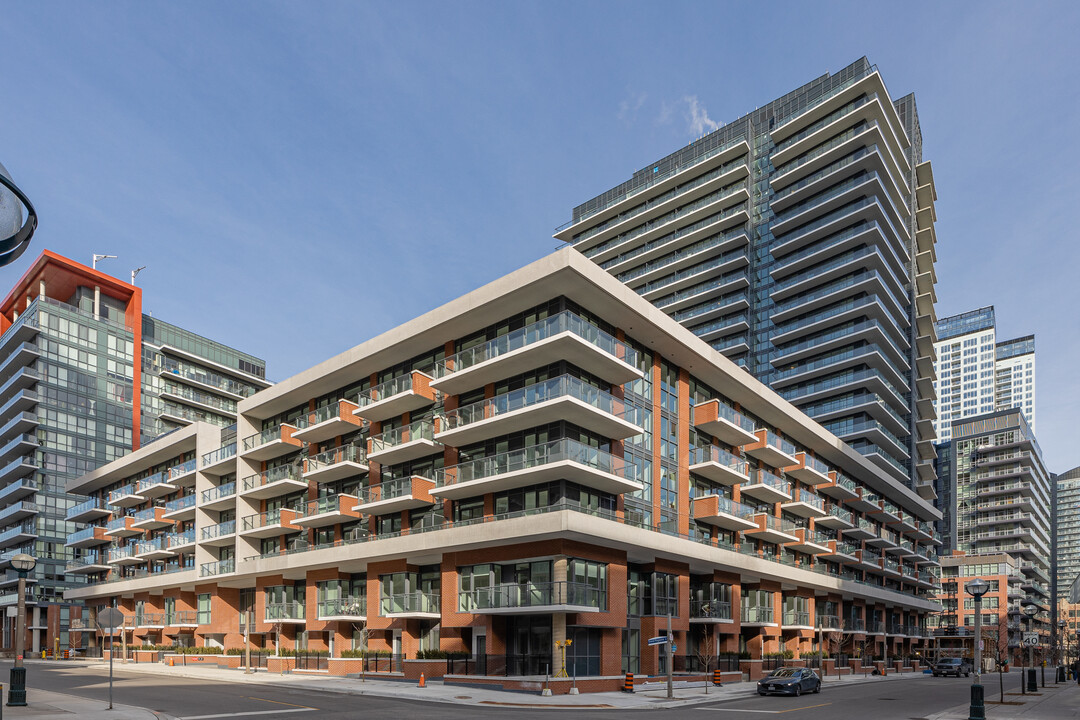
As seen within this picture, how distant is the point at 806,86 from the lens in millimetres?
101562

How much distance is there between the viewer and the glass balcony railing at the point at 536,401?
1394 inches

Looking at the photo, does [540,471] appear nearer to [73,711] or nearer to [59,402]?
[73,711]

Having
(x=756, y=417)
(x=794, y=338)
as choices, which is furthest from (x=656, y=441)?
(x=794, y=338)

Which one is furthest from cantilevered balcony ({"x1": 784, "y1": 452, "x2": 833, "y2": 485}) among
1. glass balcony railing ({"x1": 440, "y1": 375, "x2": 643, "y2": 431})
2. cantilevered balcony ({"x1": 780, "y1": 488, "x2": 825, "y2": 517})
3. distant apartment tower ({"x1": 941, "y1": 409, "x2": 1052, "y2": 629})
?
distant apartment tower ({"x1": 941, "y1": 409, "x2": 1052, "y2": 629})

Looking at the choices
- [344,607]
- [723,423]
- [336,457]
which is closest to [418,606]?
[344,607]

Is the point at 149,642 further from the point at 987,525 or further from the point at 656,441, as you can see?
the point at 987,525

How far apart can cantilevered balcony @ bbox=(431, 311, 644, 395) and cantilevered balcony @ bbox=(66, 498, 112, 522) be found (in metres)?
55.9

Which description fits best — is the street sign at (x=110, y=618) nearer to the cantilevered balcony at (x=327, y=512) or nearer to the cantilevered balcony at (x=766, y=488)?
the cantilevered balcony at (x=327, y=512)

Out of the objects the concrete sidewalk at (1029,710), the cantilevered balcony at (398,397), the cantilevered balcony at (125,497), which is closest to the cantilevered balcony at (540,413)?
the cantilevered balcony at (398,397)

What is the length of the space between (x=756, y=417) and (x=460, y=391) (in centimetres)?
2605

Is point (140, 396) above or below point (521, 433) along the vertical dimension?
above

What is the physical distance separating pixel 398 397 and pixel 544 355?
32.7ft

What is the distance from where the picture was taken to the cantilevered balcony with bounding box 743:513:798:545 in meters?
53.4

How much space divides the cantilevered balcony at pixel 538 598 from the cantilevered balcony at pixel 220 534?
1077 inches
